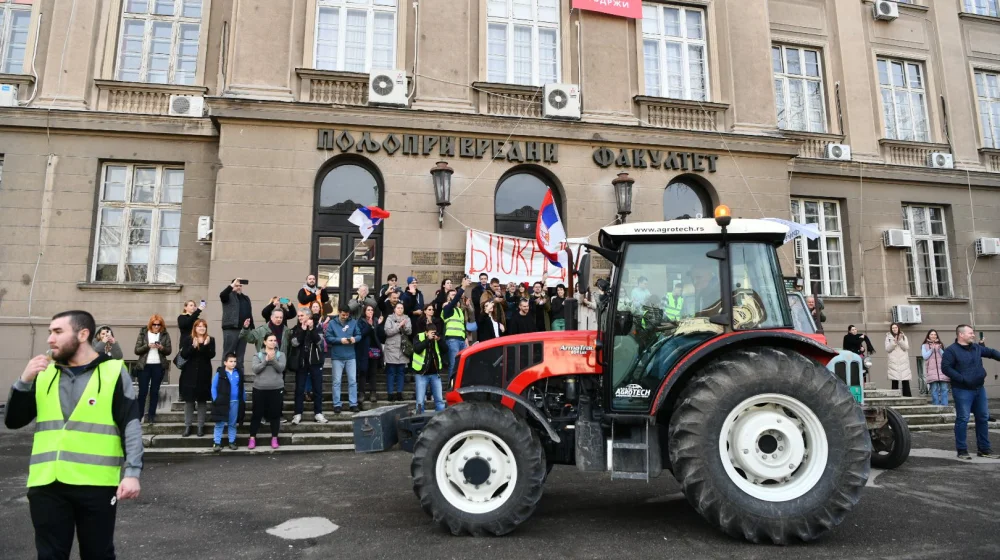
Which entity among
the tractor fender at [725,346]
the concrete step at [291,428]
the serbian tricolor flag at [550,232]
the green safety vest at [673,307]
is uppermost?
the serbian tricolor flag at [550,232]

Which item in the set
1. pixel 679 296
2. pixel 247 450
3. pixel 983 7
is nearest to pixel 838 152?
pixel 983 7

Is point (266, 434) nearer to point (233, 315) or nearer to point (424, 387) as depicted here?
point (233, 315)

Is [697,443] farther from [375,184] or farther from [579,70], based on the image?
[579,70]

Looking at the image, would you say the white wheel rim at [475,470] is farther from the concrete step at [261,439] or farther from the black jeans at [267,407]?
the black jeans at [267,407]

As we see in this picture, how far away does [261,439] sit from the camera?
867 cm

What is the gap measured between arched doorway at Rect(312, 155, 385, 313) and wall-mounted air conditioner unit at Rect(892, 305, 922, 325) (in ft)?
44.0

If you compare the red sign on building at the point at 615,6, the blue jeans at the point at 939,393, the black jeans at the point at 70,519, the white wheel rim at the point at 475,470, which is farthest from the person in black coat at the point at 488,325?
the blue jeans at the point at 939,393

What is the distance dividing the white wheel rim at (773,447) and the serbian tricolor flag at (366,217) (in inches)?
336

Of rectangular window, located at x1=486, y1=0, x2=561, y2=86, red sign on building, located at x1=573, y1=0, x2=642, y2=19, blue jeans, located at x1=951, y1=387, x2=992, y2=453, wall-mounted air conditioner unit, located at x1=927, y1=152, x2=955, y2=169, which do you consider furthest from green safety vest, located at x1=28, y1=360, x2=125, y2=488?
wall-mounted air conditioner unit, located at x1=927, y1=152, x2=955, y2=169

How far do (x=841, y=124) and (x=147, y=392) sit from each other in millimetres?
17696

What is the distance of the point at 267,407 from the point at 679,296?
249 inches

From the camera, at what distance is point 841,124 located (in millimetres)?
15930

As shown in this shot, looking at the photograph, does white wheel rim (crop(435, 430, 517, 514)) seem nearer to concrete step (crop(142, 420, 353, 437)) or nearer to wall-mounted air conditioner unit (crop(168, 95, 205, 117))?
concrete step (crop(142, 420, 353, 437))

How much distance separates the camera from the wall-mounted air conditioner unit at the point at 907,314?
15.1 m
